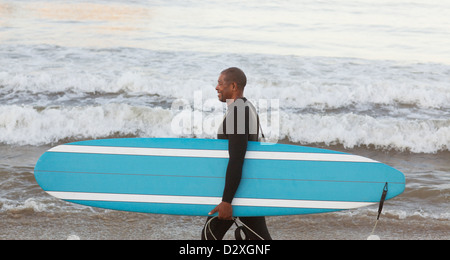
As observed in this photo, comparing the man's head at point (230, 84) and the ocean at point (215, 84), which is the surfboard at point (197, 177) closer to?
the man's head at point (230, 84)

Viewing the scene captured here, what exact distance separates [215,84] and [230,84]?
6.63m

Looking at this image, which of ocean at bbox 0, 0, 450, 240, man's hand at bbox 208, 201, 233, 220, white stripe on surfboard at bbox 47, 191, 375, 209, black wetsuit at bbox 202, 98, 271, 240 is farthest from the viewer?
ocean at bbox 0, 0, 450, 240

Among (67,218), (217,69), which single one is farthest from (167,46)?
(67,218)

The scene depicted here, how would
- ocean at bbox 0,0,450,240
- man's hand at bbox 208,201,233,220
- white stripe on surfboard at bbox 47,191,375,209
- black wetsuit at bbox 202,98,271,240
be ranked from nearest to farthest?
black wetsuit at bbox 202,98,271,240 → man's hand at bbox 208,201,233,220 → white stripe on surfboard at bbox 47,191,375,209 → ocean at bbox 0,0,450,240

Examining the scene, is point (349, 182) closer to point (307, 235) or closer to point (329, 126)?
point (307, 235)

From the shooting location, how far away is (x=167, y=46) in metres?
11.3

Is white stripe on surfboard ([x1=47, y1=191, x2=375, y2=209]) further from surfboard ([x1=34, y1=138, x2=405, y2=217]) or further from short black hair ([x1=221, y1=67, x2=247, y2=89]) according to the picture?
short black hair ([x1=221, y1=67, x2=247, y2=89])

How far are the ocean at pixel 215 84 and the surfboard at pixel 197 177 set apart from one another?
747mm

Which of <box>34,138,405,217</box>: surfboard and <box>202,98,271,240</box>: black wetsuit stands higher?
<box>202,98,271,240</box>: black wetsuit

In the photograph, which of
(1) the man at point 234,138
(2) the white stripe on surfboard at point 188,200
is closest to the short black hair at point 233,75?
(1) the man at point 234,138

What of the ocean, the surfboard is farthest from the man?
the ocean

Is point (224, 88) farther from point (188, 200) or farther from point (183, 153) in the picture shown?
point (188, 200)

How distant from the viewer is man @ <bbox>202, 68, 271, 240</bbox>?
83.0 inches
